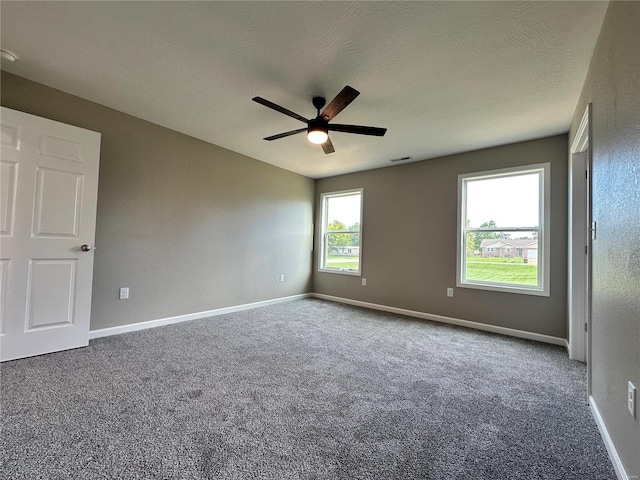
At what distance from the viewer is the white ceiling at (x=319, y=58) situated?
5.58 feet

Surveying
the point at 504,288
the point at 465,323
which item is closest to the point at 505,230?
the point at 504,288

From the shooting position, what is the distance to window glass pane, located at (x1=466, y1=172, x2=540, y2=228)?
3.46m

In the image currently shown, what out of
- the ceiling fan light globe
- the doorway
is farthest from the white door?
the doorway

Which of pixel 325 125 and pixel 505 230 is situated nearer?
pixel 325 125

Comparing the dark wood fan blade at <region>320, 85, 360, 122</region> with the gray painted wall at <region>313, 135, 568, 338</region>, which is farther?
the gray painted wall at <region>313, 135, 568, 338</region>

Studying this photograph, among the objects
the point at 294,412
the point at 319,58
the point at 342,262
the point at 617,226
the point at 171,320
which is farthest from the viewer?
the point at 342,262

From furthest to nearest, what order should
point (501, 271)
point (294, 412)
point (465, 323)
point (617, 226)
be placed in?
1. point (465, 323)
2. point (501, 271)
3. point (294, 412)
4. point (617, 226)

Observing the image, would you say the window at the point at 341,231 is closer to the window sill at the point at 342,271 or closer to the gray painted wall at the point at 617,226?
the window sill at the point at 342,271

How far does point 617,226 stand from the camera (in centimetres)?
140

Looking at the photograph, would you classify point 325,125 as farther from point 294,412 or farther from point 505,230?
point 505,230

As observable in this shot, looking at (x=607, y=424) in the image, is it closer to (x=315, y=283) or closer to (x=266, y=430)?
(x=266, y=430)

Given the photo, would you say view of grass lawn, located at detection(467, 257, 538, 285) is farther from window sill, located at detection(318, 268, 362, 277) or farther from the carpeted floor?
window sill, located at detection(318, 268, 362, 277)

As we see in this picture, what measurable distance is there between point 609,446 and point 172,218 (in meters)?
4.12

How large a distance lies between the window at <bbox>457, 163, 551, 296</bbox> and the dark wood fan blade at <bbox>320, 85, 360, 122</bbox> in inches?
96.6
